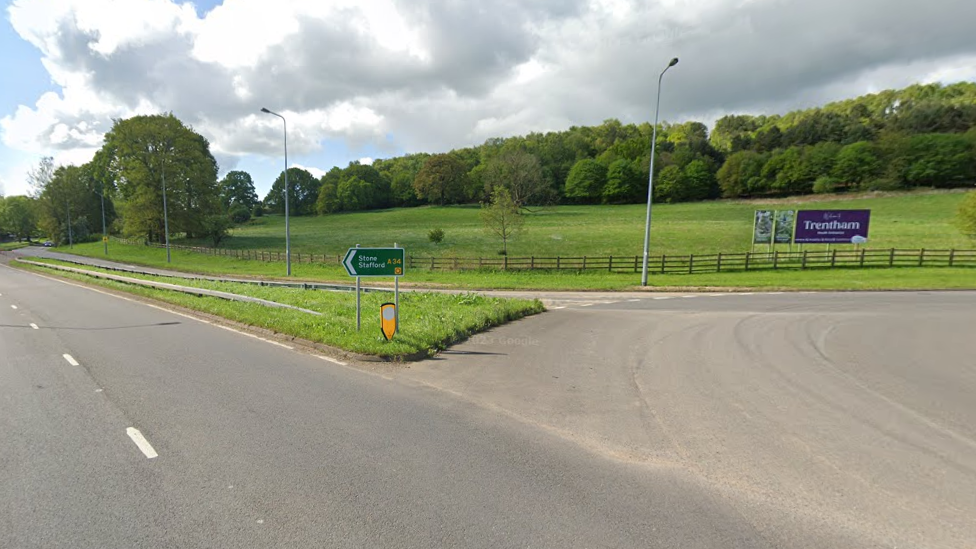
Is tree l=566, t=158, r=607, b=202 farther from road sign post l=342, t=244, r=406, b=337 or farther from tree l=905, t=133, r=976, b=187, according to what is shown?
road sign post l=342, t=244, r=406, b=337

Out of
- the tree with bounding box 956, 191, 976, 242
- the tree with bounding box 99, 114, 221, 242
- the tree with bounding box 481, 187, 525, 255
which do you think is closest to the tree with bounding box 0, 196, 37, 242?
the tree with bounding box 99, 114, 221, 242

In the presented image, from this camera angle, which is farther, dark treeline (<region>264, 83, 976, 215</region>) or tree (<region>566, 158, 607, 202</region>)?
tree (<region>566, 158, 607, 202</region>)

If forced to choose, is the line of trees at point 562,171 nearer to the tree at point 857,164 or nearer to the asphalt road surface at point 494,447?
the tree at point 857,164

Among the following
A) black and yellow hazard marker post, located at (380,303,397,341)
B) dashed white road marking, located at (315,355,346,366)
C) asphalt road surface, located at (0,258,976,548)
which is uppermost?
black and yellow hazard marker post, located at (380,303,397,341)

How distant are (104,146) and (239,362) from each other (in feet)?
→ 253

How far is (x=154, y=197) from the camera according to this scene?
48406 mm

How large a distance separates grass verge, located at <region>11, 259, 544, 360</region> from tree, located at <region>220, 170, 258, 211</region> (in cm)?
10142

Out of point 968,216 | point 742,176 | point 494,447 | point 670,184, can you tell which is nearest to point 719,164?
point 742,176

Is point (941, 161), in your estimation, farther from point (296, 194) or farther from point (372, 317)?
point (296, 194)

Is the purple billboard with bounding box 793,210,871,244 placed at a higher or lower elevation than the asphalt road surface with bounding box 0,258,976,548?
higher

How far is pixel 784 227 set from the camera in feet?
96.7

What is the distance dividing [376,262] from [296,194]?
11253cm

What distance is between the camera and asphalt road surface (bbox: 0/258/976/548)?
334 centimetres

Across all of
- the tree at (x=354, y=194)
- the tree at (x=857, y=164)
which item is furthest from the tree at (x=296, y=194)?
the tree at (x=857, y=164)
